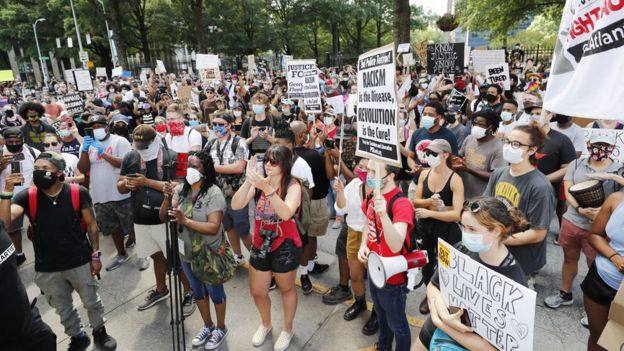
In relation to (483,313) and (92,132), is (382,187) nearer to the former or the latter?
(483,313)

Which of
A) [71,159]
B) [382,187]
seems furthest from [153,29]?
[382,187]

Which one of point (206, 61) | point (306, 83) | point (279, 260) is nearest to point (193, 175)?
point (279, 260)

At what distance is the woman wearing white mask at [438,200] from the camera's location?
3.59 m

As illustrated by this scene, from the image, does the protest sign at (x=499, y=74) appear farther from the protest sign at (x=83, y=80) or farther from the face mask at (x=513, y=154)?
the protest sign at (x=83, y=80)

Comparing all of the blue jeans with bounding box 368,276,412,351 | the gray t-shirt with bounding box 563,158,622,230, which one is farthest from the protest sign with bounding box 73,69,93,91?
the gray t-shirt with bounding box 563,158,622,230

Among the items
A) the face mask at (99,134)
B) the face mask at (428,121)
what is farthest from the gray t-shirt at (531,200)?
the face mask at (99,134)

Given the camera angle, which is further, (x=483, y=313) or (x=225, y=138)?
(x=225, y=138)

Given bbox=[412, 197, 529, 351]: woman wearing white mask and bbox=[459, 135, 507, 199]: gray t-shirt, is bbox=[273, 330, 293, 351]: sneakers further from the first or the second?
bbox=[459, 135, 507, 199]: gray t-shirt

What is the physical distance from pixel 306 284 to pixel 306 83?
3.84 metres

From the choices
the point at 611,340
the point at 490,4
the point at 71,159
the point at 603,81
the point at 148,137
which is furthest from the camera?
the point at 490,4

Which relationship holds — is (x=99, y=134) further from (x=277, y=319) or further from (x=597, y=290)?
(x=597, y=290)

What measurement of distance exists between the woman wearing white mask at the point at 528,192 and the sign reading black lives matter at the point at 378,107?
1123mm

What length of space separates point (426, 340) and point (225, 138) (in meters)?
3.61

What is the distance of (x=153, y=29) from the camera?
130 feet
